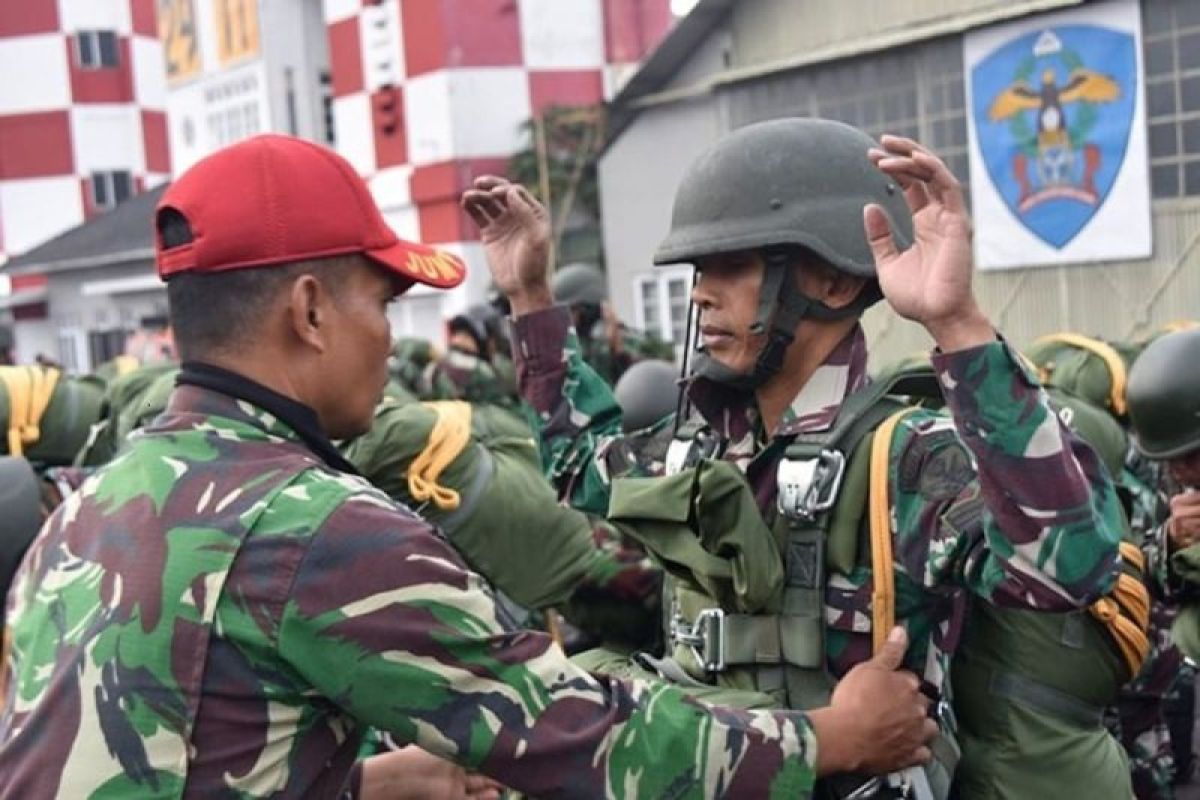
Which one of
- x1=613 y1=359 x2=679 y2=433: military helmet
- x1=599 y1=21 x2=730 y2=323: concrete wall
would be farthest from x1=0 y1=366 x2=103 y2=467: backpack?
x1=599 y1=21 x2=730 y2=323: concrete wall

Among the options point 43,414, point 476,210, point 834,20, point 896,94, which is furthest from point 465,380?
point 834,20

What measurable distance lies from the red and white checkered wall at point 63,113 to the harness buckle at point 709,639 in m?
27.5

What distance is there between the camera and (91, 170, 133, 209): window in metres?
28.0

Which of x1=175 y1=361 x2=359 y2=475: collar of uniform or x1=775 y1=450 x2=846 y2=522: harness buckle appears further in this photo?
x1=775 y1=450 x2=846 y2=522: harness buckle

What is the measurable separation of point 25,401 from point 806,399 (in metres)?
3.32

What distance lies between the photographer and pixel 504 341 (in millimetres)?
8414

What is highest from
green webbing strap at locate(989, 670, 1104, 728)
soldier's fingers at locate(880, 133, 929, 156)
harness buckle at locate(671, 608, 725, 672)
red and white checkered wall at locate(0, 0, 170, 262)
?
red and white checkered wall at locate(0, 0, 170, 262)

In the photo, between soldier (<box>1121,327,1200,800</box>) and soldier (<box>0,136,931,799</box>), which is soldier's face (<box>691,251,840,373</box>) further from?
soldier (<box>1121,327,1200,800</box>)

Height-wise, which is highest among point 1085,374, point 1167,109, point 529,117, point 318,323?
point 529,117

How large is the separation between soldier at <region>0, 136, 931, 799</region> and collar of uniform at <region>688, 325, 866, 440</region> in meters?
0.57

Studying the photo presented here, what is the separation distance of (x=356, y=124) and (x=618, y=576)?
16.5 metres

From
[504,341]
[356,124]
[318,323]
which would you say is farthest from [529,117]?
[318,323]

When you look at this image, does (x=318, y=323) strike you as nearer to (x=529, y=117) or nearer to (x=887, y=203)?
(x=887, y=203)

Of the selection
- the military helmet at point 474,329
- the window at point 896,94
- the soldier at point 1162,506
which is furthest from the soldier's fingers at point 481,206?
the window at point 896,94
